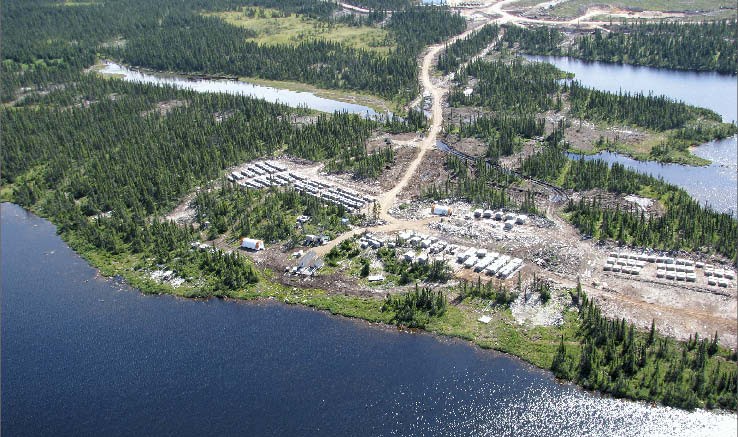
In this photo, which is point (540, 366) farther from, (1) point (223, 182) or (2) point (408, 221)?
(1) point (223, 182)

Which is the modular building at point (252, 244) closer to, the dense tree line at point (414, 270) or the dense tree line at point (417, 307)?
the dense tree line at point (414, 270)

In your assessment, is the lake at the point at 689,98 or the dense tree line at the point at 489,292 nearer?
the dense tree line at the point at 489,292

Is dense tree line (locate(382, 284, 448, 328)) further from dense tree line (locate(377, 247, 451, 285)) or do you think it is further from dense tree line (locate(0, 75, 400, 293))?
dense tree line (locate(0, 75, 400, 293))

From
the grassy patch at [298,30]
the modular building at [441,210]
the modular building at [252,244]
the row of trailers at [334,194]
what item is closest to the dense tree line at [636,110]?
the modular building at [441,210]

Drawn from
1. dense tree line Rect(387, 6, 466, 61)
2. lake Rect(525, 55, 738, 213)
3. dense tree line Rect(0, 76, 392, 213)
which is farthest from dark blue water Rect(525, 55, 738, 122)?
dense tree line Rect(0, 76, 392, 213)

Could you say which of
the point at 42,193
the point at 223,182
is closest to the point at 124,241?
the point at 223,182

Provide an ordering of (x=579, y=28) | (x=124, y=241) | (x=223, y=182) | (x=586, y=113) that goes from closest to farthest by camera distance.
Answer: (x=124, y=241) < (x=223, y=182) < (x=586, y=113) < (x=579, y=28)
